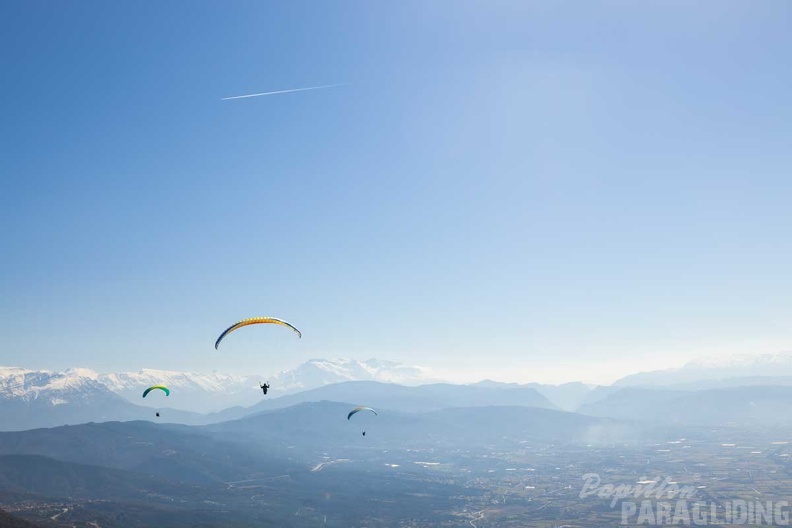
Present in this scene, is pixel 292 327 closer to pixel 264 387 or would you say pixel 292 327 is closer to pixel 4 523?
pixel 264 387

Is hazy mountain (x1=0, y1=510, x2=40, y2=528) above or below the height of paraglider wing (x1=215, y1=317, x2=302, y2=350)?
below

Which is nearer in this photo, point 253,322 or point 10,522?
point 253,322

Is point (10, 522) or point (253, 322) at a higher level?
point (253, 322)

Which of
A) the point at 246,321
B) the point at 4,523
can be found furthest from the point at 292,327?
the point at 4,523

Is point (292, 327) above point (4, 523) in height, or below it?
above

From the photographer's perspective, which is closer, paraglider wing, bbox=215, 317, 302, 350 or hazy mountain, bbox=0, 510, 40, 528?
paraglider wing, bbox=215, 317, 302, 350

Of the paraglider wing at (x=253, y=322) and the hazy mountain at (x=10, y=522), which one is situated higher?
the paraglider wing at (x=253, y=322)

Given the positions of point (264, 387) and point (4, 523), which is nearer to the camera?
point (264, 387)

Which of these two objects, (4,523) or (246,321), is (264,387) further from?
(4,523)

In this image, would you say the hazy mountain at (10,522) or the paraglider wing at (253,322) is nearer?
the paraglider wing at (253,322)

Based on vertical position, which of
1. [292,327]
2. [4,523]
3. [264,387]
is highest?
[292,327]
